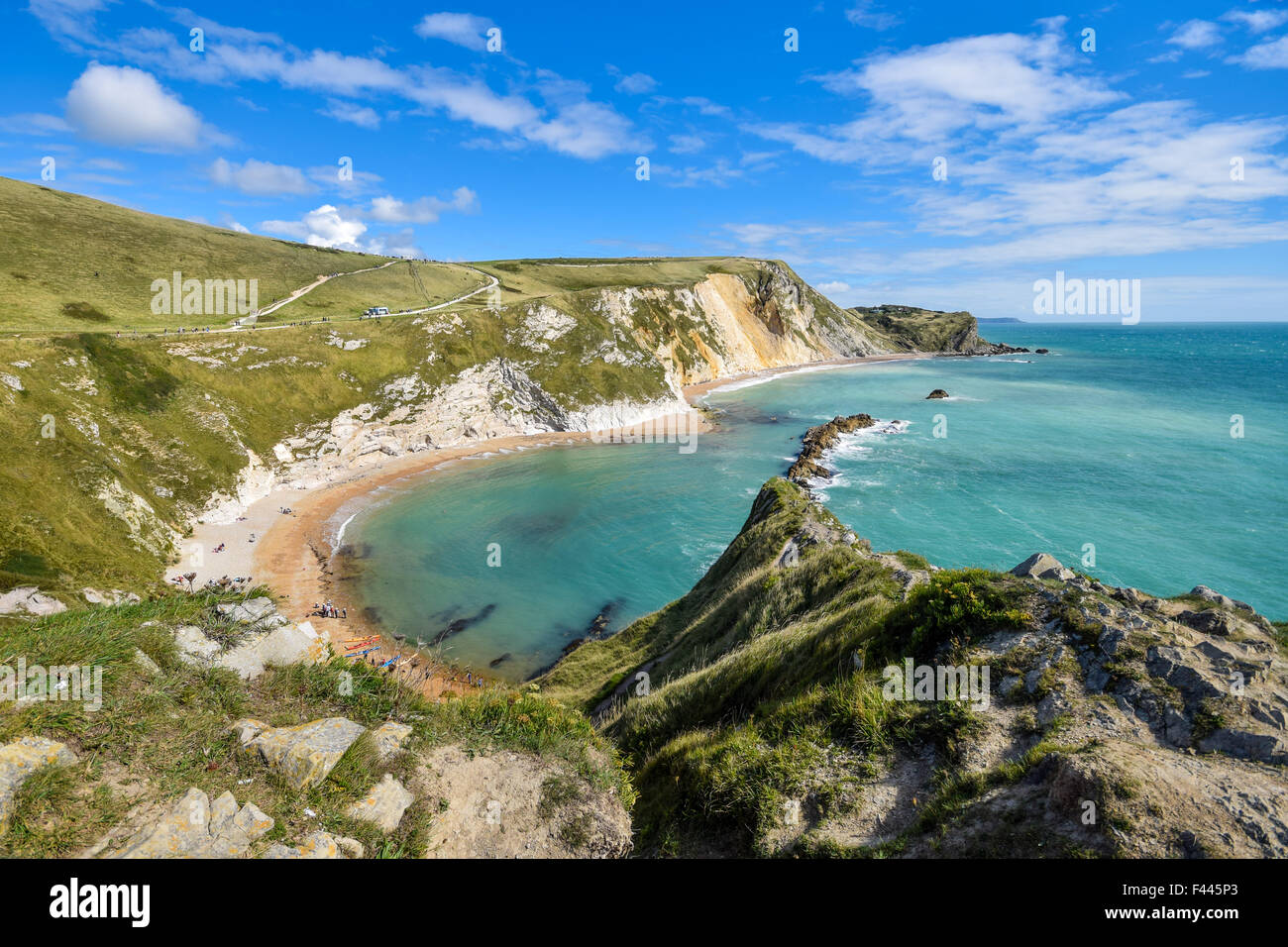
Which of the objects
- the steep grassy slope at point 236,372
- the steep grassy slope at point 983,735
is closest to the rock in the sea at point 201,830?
the steep grassy slope at point 983,735

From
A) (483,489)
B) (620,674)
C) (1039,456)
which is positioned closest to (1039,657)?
(620,674)

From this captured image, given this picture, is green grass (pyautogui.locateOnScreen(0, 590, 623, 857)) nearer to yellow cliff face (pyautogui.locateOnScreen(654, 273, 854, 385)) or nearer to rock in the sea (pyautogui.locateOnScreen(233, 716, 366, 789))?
rock in the sea (pyautogui.locateOnScreen(233, 716, 366, 789))

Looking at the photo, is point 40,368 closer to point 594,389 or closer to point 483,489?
point 483,489

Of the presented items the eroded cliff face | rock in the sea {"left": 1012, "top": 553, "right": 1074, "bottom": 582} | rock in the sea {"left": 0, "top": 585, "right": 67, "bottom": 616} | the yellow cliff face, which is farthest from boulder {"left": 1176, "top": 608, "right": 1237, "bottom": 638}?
the yellow cliff face

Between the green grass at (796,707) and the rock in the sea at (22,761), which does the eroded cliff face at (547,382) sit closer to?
the rock in the sea at (22,761)

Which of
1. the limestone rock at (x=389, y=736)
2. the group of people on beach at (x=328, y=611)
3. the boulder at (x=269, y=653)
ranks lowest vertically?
the group of people on beach at (x=328, y=611)
